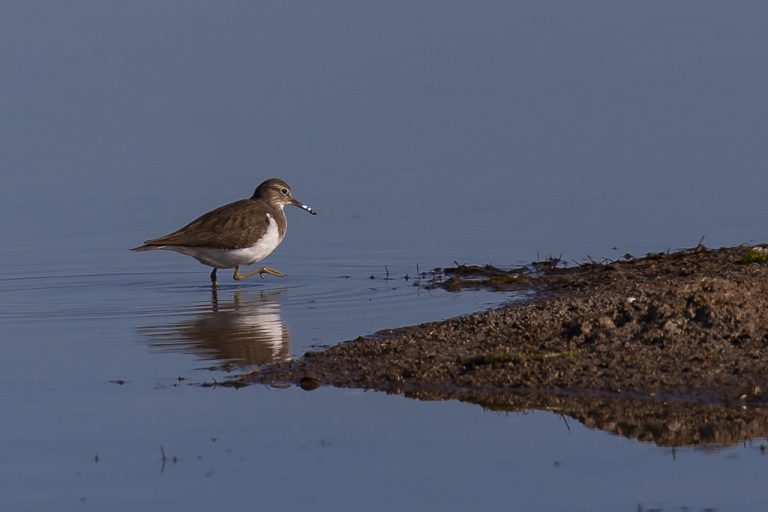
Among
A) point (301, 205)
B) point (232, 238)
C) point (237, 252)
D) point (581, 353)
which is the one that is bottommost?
point (581, 353)

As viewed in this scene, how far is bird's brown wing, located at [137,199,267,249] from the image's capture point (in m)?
15.0

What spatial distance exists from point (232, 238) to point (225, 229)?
0.63 feet

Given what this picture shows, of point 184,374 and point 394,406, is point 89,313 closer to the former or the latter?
point 184,374

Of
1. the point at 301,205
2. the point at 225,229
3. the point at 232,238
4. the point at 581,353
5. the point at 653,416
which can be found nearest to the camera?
the point at 653,416

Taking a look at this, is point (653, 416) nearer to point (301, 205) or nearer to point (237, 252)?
point (237, 252)

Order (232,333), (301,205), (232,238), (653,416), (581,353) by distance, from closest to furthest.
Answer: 1. (653,416)
2. (581,353)
3. (232,333)
4. (232,238)
5. (301,205)

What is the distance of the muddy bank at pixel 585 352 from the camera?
9.41m

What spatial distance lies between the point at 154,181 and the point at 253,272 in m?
3.52

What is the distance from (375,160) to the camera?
1922cm

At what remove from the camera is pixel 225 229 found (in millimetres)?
15305

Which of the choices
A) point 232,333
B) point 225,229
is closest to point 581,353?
point 232,333

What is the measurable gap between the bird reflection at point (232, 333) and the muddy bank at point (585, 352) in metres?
0.70

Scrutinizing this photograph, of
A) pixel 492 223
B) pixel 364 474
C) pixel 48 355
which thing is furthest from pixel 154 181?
pixel 364 474

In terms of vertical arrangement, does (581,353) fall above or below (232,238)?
below
